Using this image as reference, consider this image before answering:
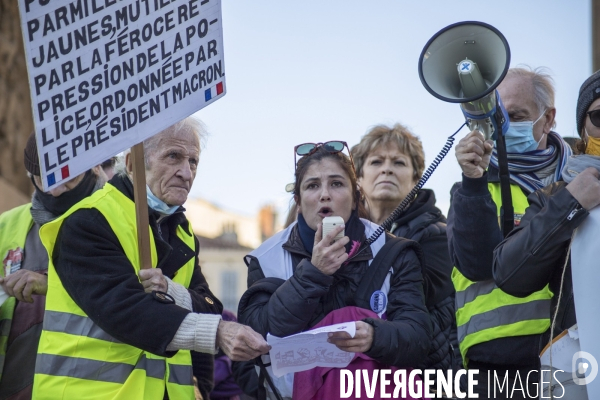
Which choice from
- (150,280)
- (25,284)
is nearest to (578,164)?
(150,280)

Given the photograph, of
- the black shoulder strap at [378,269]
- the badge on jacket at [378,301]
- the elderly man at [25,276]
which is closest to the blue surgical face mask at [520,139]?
the black shoulder strap at [378,269]

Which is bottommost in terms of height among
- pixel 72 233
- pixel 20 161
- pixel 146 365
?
pixel 146 365

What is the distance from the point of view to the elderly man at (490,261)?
14.0 feet

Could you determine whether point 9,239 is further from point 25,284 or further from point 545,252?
point 545,252

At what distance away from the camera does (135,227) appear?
4.20m

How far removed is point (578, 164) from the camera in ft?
12.7

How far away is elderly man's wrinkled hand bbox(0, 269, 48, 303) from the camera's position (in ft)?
15.0

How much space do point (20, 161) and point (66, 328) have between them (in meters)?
3.71

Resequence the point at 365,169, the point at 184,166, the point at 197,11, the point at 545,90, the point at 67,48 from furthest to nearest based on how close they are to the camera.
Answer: the point at 365,169, the point at 545,90, the point at 184,166, the point at 197,11, the point at 67,48

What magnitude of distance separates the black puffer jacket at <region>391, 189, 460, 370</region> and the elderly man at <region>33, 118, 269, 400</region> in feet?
3.73

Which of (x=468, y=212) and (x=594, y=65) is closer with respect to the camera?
(x=468, y=212)

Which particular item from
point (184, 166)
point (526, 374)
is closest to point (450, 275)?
point (526, 374)

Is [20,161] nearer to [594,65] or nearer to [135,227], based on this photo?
[135,227]

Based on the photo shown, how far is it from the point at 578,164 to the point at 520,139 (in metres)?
0.94
